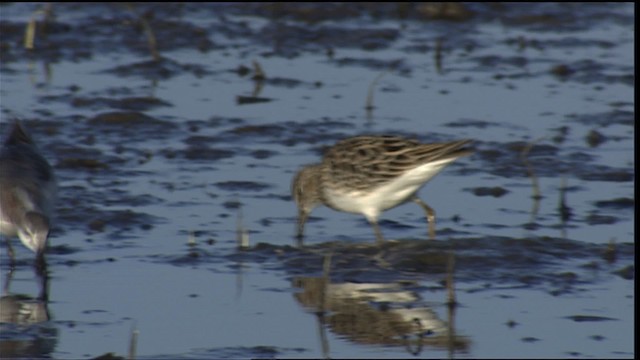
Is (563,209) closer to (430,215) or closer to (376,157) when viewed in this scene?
(430,215)

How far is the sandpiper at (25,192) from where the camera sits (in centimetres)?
921

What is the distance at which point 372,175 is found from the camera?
9992 millimetres

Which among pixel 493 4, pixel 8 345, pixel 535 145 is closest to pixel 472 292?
pixel 8 345

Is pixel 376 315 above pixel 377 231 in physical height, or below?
below

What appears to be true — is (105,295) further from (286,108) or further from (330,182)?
(286,108)

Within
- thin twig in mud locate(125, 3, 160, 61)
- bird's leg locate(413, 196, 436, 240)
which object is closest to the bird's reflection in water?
bird's leg locate(413, 196, 436, 240)

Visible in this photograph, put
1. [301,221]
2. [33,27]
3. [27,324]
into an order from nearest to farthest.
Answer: [27,324] → [301,221] → [33,27]

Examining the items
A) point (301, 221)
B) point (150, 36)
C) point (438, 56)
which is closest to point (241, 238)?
point (301, 221)

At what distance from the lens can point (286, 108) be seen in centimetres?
1356

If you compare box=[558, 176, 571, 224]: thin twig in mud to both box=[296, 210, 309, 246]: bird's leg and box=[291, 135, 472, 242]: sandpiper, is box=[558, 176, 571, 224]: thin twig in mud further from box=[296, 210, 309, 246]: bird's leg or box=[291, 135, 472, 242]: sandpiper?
box=[296, 210, 309, 246]: bird's leg

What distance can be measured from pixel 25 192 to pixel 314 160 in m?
2.77

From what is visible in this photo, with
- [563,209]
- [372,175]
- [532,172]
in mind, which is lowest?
[563,209]

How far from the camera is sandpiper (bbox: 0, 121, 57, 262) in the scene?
9211 millimetres

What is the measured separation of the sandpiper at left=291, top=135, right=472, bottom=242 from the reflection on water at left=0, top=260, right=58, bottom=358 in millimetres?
1935
